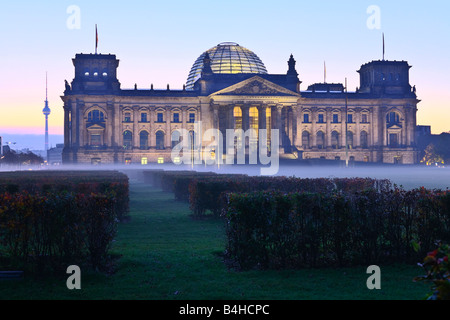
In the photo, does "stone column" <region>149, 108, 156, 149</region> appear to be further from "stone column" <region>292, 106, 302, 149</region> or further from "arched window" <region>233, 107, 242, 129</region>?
"stone column" <region>292, 106, 302, 149</region>

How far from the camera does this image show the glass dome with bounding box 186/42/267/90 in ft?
398

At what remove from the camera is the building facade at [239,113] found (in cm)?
10288

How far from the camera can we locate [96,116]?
10425 cm

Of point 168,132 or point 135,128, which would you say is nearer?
point 135,128

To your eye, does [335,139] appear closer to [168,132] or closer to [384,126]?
[384,126]

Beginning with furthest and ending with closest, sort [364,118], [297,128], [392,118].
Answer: [392,118]
[364,118]
[297,128]

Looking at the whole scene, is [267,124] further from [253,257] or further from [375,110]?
[253,257]

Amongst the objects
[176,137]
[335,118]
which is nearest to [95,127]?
[176,137]

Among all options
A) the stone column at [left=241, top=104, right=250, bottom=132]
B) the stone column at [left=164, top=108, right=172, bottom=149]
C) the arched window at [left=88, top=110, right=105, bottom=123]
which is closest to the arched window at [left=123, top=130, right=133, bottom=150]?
the arched window at [left=88, top=110, right=105, bottom=123]

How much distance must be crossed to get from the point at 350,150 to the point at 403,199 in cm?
10610

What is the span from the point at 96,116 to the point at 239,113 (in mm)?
32107

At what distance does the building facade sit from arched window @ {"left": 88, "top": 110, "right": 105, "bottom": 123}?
21cm

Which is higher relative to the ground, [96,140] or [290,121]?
[290,121]
